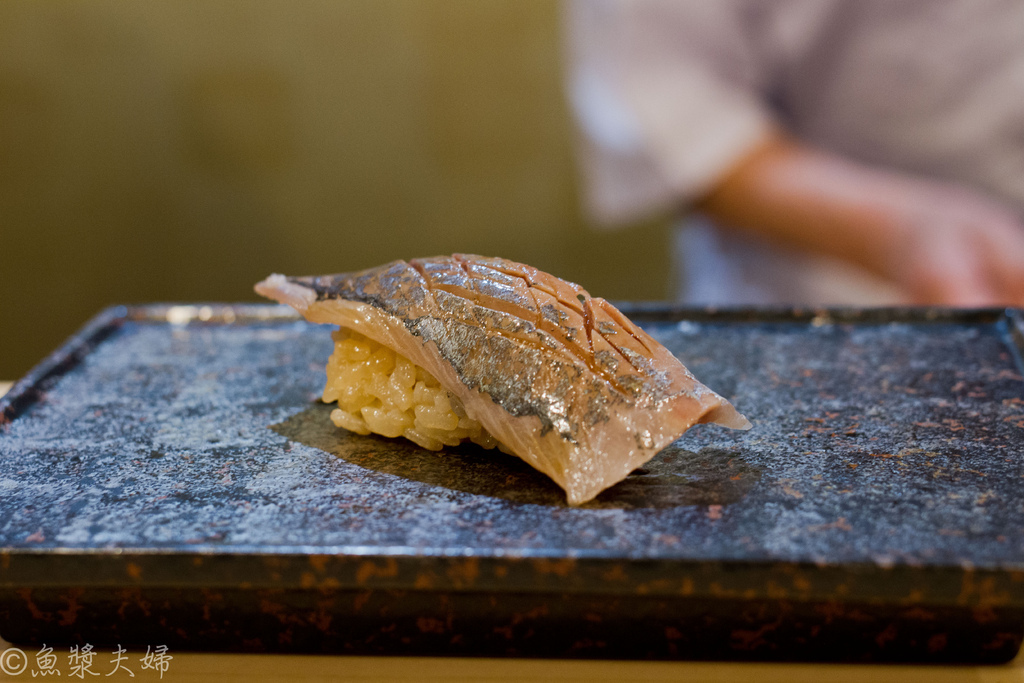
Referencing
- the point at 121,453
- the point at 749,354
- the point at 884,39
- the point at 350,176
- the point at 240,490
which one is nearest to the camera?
the point at 240,490

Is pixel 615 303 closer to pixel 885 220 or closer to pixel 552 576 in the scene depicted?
pixel 552 576

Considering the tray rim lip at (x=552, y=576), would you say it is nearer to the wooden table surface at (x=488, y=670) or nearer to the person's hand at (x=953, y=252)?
the wooden table surface at (x=488, y=670)

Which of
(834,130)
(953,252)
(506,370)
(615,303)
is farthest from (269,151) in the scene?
(506,370)

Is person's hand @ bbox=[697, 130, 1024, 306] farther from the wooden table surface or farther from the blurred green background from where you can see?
the blurred green background

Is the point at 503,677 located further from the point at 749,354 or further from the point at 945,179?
the point at 945,179

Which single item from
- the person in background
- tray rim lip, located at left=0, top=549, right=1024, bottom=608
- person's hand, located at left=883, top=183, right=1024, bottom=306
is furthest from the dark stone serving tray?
the person in background

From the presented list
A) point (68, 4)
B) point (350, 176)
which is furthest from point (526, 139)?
point (68, 4)

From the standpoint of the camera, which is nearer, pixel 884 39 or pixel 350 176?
pixel 884 39

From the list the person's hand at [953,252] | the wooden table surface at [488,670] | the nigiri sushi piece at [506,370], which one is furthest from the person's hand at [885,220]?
the wooden table surface at [488,670]
